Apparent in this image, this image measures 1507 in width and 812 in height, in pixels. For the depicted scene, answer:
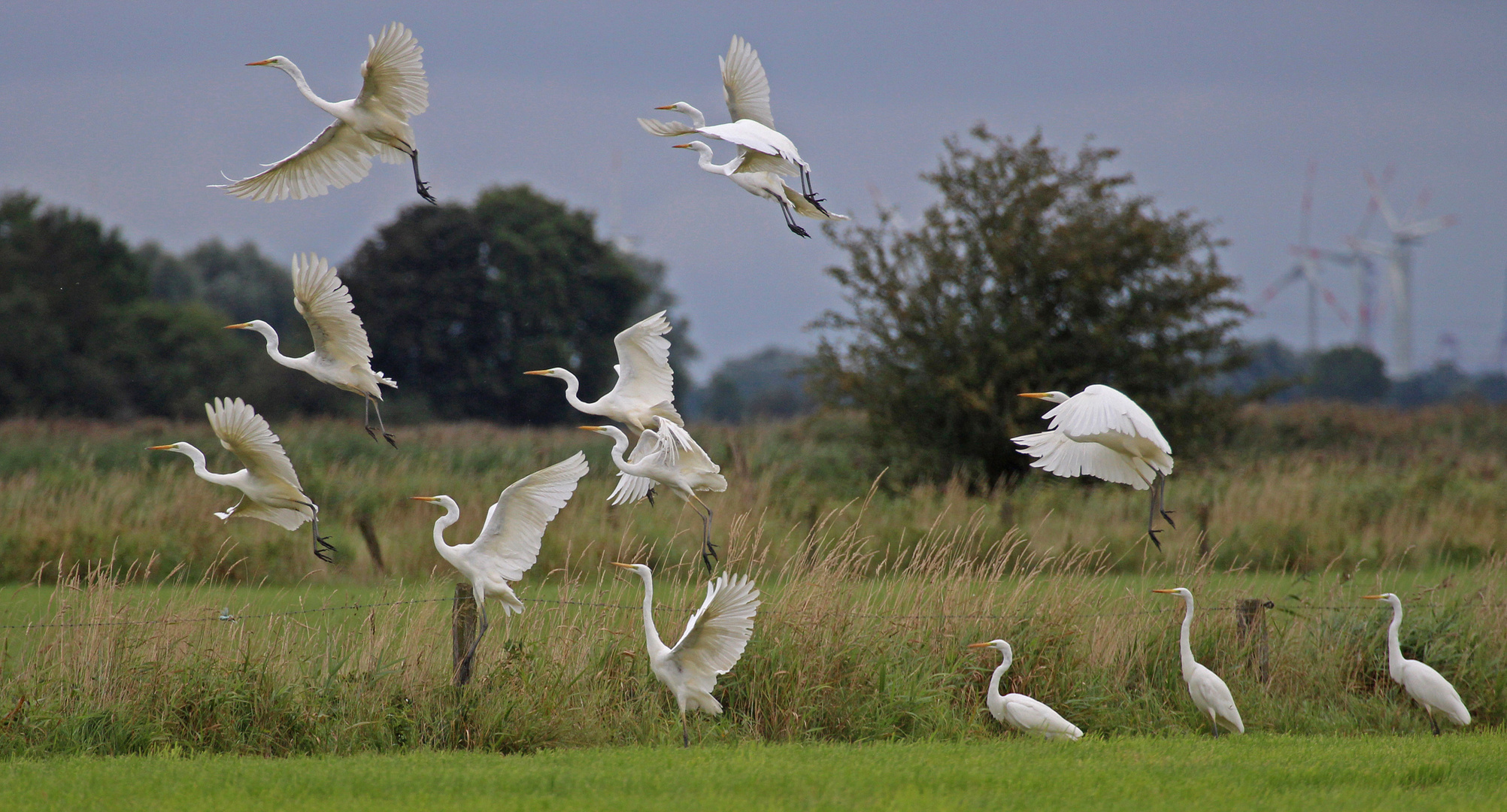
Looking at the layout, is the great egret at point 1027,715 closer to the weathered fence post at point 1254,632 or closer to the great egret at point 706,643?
the great egret at point 706,643

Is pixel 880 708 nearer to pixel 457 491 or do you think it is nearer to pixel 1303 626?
pixel 1303 626

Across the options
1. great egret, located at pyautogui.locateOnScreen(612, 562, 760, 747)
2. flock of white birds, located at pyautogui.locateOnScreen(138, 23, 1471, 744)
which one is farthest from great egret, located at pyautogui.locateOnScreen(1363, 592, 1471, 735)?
great egret, located at pyautogui.locateOnScreen(612, 562, 760, 747)

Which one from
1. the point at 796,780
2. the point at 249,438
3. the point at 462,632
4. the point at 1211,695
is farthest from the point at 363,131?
the point at 1211,695

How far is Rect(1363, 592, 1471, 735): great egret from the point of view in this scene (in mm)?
8289

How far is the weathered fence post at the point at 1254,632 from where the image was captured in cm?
899

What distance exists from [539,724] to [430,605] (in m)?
1.03

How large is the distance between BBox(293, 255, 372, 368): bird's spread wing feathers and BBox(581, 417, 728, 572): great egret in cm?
121

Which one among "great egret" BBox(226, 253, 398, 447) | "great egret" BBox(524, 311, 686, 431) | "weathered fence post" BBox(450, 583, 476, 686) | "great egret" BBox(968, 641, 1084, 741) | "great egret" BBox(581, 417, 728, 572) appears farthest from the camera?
"great egret" BBox(968, 641, 1084, 741)

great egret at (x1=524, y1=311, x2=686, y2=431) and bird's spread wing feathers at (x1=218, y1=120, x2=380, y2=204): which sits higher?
bird's spread wing feathers at (x1=218, y1=120, x2=380, y2=204)

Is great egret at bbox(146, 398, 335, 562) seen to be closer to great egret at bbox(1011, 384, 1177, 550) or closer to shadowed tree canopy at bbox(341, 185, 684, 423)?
great egret at bbox(1011, 384, 1177, 550)

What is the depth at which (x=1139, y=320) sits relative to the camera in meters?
18.6

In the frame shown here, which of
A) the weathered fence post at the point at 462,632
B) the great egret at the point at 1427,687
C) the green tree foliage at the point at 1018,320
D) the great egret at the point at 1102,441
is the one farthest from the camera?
the green tree foliage at the point at 1018,320

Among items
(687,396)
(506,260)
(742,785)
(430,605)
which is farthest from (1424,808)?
(687,396)

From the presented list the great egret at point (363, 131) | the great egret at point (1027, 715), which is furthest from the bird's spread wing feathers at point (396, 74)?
the great egret at point (1027, 715)
